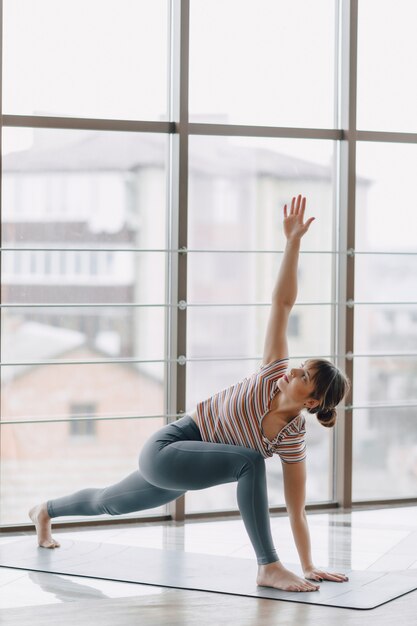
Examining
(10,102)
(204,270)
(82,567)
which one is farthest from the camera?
(204,270)

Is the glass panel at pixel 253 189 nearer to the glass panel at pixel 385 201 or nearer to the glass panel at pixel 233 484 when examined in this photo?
the glass panel at pixel 385 201

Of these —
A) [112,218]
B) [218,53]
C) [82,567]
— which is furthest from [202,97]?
[82,567]

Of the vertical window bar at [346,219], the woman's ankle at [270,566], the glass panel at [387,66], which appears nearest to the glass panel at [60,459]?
the vertical window bar at [346,219]

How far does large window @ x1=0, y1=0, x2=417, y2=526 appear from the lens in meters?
4.38

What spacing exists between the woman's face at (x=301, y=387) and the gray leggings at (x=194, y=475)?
24cm

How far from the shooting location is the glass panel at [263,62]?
4.56 m

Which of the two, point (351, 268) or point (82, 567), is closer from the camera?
point (82, 567)

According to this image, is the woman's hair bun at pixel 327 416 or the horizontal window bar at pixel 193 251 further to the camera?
the horizontal window bar at pixel 193 251

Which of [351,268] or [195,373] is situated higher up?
[351,268]

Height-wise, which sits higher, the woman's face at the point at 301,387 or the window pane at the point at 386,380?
the woman's face at the point at 301,387

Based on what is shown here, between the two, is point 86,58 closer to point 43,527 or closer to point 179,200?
point 179,200

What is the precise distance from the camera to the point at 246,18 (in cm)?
462

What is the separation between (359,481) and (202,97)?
1.92m

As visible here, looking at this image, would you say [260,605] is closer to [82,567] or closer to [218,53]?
[82,567]
